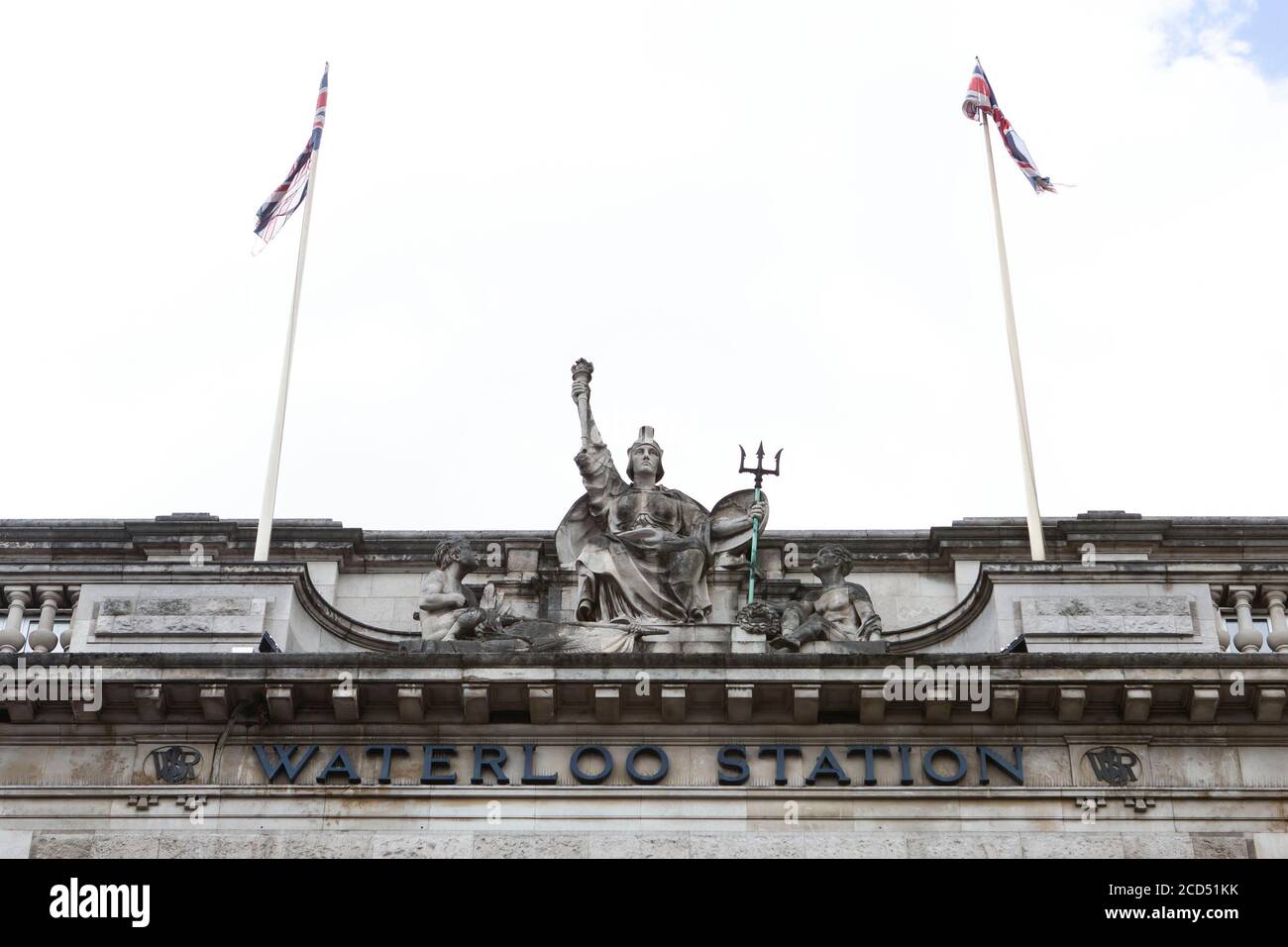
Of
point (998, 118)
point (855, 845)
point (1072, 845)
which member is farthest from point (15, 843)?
point (998, 118)

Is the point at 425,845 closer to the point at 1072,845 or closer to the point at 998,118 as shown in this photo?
the point at 1072,845

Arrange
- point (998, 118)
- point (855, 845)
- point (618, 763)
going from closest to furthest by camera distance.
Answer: point (855, 845), point (618, 763), point (998, 118)

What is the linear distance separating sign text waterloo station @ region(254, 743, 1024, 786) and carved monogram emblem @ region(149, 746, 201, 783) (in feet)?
1.99

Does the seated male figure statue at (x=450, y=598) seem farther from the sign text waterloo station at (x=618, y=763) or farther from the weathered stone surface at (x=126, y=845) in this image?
the weathered stone surface at (x=126, y=845)

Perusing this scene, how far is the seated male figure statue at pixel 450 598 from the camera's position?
22000 millimetres

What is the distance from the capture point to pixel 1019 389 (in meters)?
25.5

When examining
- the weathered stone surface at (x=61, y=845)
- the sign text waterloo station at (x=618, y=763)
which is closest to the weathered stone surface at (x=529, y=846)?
the sign text waterloo station at (x=618, y=763)

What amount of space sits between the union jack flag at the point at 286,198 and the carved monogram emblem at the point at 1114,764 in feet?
42.0

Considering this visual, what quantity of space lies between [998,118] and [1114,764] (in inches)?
413

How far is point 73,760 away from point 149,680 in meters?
1.07

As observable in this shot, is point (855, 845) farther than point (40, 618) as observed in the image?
No

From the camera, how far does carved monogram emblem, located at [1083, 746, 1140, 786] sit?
20484 mm
